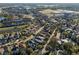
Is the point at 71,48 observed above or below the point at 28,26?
below

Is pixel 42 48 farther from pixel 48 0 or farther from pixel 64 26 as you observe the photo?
pixel 48 0

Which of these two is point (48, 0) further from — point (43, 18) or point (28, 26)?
point (28, 26)

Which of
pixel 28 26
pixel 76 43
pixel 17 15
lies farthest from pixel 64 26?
pixel 17 15

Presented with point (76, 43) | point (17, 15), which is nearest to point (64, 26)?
point (76, 43)

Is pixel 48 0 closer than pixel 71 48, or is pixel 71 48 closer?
pixel 71 48
